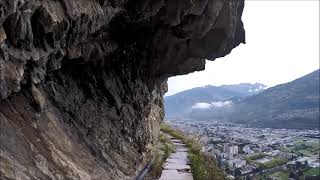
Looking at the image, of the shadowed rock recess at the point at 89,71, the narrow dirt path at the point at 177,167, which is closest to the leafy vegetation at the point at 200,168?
the narrow dirt path at the point at 177,167

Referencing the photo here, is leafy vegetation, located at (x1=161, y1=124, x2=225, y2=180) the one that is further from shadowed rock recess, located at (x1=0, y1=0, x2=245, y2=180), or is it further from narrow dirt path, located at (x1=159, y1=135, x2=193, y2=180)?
shadowed rock recess, located at (x1=0, y1=0, x2=245, y2=180)

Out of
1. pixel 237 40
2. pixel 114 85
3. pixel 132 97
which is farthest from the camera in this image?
pixel 237 40

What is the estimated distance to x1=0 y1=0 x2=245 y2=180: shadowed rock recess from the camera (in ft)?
29.2

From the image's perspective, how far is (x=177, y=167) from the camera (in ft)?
71.4

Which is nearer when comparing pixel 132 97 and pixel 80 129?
pixel 80 129

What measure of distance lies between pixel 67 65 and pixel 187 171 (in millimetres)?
9823

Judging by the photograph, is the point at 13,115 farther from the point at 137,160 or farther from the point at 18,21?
the point at 137,160

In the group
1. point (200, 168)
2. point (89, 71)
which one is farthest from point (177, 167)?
point (89, 71)

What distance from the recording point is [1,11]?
7.69m

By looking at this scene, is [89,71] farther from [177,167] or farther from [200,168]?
[177,167]

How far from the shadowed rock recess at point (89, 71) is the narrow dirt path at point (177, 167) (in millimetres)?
1570

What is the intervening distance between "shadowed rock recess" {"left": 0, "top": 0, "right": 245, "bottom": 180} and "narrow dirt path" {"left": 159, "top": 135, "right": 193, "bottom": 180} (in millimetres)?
1570

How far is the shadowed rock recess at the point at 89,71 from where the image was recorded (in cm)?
889

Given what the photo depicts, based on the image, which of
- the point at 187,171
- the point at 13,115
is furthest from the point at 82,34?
the point at 187,171
